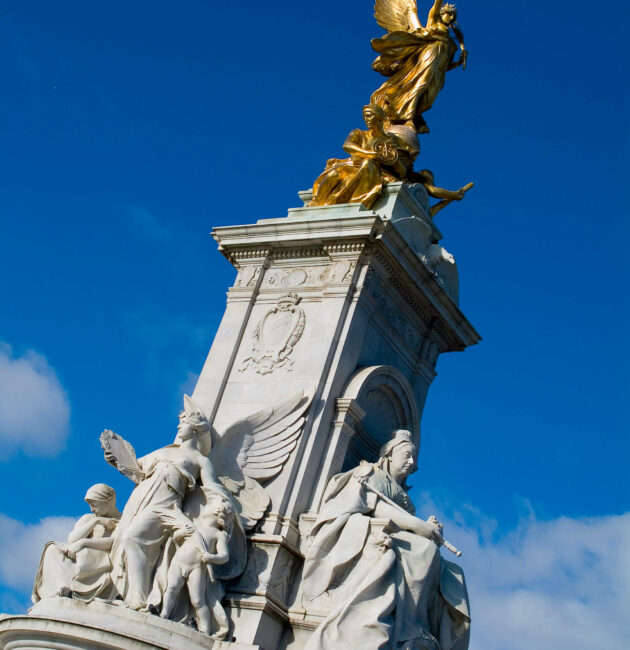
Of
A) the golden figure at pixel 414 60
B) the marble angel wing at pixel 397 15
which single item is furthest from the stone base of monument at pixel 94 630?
the marble angel wing at pixel 397 15

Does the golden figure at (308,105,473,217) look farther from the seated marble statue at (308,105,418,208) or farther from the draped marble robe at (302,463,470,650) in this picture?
the draped marble robe at (302,463,470,650)

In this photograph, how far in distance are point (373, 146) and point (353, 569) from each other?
20.7 ft

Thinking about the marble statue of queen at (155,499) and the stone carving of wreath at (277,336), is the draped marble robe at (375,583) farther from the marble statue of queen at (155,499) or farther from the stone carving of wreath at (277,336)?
the stone carving of wreath at (277,336)

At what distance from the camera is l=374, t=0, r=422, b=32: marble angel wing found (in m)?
16.5

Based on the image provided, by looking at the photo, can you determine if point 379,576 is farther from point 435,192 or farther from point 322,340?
point 435,192

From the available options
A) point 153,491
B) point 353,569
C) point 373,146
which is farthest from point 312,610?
point 373,146

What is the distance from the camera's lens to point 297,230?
13.6 meters

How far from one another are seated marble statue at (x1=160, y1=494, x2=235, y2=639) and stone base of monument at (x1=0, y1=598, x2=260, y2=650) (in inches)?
9.8

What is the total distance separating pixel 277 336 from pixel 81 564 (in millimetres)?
3748

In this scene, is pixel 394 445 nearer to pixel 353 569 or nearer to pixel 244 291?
pixel 353 569

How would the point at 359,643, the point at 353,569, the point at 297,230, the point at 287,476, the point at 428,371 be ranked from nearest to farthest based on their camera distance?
1. the point at 359,643
2. the point at 353,569
3. the point at 287,476
4. the point at 297,230
5. the point at 428,371

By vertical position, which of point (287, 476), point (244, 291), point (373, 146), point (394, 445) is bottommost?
point (287, 476)

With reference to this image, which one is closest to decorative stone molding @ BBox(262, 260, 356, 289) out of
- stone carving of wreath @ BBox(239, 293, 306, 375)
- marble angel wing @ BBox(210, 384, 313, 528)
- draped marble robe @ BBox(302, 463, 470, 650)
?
stone carving of wreath @ BBox(239, 293, 306, 375)

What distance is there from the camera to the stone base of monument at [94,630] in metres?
9.90
